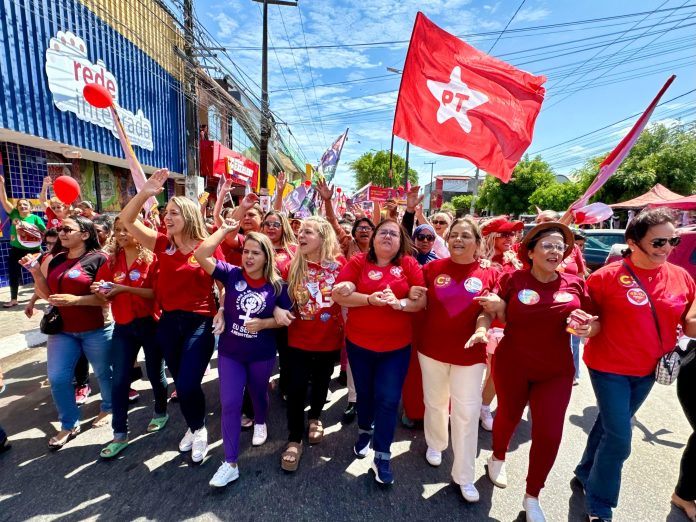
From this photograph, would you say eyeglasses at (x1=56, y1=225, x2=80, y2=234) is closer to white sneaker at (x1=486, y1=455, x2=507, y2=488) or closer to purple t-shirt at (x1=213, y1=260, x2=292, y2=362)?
purple t-shirt at (x1=213, y1=260, x2=292, y2=362)

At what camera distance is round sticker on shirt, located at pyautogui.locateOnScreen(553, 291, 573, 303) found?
234cm

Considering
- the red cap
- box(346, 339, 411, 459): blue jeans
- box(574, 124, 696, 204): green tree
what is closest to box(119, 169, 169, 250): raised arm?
box(346, 339, 411, 459): blue jeans

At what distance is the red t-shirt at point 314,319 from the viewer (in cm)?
291

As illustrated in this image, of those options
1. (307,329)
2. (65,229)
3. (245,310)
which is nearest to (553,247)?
(307,329)

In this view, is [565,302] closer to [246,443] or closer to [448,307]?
[448,307]

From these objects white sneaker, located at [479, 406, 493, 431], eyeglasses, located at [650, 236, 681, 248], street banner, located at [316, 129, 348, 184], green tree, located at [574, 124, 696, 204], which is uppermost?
green tree, located at [574, 124, 696, 204]

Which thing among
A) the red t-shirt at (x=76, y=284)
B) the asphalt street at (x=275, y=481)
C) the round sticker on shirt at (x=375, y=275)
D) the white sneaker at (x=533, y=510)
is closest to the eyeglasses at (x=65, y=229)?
the red t-shirt at (x=76, y=284)

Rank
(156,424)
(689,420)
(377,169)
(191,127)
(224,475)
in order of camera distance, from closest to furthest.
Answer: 1. (689,420)
2. (224,475)
3. (156,424)
4. (191,127)
5. (377,169)

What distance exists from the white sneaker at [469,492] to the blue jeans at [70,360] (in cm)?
309

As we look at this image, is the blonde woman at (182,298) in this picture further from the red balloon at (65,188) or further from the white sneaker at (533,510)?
the red balloon at (65,188)

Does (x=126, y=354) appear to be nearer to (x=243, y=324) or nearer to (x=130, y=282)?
(x=130, y=282)

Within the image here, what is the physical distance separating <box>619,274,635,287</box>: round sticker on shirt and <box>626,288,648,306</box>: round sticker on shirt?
0.13 ft

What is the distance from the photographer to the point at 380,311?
105 inches

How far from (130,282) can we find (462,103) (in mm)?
3831
